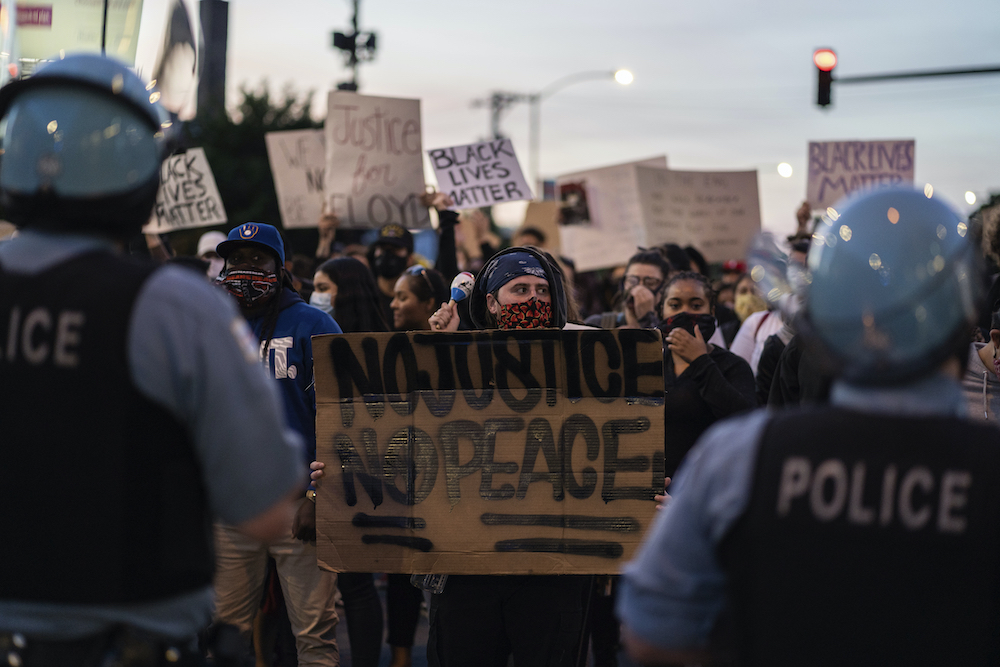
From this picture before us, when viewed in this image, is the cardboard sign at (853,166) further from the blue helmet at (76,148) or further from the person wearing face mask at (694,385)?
the blue helmet at (76,148)

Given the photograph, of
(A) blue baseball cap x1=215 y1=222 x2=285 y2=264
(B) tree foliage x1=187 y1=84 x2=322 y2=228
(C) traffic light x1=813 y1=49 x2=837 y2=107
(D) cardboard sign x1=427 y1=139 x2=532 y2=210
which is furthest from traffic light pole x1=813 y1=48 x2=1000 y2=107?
(B) tree foliage x1=187 y1=84 x2=322 y2=228

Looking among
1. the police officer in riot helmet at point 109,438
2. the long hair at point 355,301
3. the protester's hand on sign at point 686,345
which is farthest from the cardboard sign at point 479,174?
the police officer in riot helmet at point 109,438

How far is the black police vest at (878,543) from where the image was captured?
1588mm

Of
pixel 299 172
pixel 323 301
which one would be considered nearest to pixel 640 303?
pixel 323 301

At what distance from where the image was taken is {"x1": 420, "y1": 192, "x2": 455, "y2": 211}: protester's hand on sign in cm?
827

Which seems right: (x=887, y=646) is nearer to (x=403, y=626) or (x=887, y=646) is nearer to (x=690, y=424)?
(x=690, y=424)

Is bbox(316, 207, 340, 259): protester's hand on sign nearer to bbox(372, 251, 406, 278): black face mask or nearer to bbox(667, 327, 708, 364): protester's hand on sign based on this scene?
bbox(372, 251, 406, 278): black face mask

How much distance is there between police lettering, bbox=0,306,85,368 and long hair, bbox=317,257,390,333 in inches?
176

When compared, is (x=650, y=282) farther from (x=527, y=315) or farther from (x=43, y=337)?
(x=43, y=337)

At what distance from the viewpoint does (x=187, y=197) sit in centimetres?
891

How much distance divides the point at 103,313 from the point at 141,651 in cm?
62

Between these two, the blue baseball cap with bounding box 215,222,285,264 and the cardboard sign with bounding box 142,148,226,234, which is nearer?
the blue baseball cap with bounding box 215,222,285,264

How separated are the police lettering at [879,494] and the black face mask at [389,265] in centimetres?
675

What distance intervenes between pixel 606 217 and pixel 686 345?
22.0 feet
